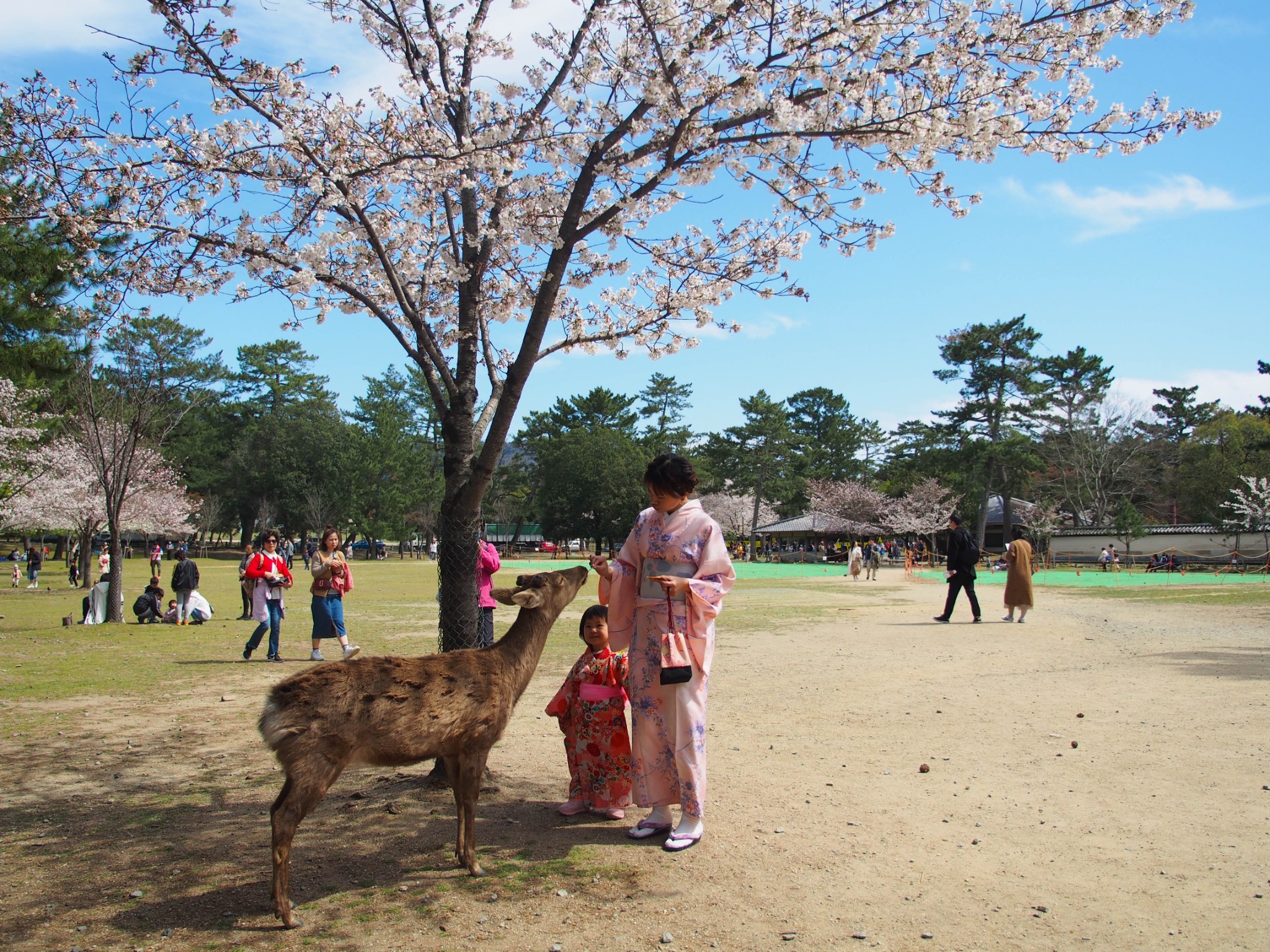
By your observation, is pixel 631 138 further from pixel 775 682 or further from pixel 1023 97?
pixel 775 682

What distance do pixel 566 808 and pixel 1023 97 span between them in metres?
5.31

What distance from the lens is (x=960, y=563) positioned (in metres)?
15.1

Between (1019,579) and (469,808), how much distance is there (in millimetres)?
13363

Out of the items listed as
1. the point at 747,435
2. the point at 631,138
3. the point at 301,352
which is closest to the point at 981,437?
the point at 747,435

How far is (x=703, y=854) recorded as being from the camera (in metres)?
4.15

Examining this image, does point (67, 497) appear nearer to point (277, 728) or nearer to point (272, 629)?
point (272, 629)

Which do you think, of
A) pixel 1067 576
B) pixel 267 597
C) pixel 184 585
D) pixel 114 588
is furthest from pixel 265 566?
pixel 1067 576

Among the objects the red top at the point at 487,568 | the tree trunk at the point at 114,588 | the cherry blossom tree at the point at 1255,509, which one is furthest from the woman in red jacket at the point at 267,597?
the cherry blossom tree at the point at 1255,509

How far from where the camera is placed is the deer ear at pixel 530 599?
4.28 meters

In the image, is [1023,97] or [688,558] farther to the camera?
[1023,97]

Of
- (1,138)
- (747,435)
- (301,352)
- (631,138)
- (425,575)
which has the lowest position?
(425,575)

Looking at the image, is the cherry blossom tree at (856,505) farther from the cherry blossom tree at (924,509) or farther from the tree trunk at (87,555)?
the tree trunk at (87,555)

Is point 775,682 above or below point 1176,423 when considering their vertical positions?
below

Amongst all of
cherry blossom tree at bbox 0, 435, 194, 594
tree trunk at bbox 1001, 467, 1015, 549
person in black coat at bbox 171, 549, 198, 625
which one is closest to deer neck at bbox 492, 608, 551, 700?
person in black coat at bbox 171, 549, 198, 625
